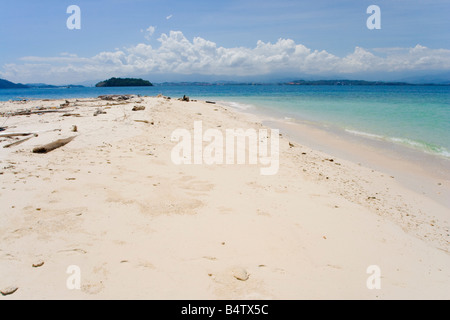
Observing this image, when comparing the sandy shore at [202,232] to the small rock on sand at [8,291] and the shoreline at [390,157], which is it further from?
the shoreline at [390,157]

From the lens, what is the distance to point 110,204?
4.13 m

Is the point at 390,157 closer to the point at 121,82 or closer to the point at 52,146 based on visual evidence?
the point at 52,146

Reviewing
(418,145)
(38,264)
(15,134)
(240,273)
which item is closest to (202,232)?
(240,273)

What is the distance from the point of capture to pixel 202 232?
3.66m

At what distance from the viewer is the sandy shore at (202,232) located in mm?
2762

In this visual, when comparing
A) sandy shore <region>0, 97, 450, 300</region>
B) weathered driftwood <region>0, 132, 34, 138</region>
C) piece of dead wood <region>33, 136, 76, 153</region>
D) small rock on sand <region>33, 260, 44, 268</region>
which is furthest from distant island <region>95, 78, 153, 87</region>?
small rock on sand <region>33, 260, 44, 268</region>

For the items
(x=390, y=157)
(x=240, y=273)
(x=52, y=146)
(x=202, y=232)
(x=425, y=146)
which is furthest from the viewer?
(x=425, y=146)

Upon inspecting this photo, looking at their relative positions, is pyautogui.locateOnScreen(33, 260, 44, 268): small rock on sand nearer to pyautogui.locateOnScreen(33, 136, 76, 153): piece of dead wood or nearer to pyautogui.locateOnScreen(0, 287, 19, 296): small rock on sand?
pyautogui.locateOnScreen(0, 287, 19, 296): small rock on sand

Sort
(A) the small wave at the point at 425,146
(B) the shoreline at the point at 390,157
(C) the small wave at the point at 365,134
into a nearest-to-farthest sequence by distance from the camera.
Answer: (B) the shoreline at the point at 390,157 < (A) the small wave at the point at 425,146 < (C) the small wave at the point at 365,134

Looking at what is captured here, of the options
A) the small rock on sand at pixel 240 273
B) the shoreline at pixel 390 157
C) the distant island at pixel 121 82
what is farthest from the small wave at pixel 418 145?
the distant island at pixel 121 82

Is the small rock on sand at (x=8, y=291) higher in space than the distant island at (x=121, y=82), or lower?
lower

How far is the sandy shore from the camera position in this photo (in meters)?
2.76

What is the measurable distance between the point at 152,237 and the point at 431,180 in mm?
7573
